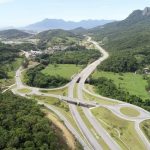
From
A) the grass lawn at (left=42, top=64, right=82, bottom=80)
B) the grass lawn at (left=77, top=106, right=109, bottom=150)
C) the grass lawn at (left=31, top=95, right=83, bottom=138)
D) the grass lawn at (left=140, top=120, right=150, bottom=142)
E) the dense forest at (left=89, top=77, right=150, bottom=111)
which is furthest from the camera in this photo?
the grass lawn at (left=42, top=64, right=82, bottom=80)

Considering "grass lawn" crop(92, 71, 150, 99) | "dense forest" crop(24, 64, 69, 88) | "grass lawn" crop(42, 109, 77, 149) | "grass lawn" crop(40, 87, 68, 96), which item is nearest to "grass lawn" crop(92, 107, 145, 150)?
"grass lawn" crop(42, 109, 77, 149)

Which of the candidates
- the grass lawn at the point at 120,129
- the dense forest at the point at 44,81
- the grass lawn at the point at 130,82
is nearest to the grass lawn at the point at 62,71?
the dense forest at the point at 44,81

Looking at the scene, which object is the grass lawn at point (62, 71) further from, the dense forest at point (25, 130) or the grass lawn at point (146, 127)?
the dense forest at point (25, 130)

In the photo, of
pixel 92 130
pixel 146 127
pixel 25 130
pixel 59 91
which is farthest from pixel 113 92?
pixel 25 130

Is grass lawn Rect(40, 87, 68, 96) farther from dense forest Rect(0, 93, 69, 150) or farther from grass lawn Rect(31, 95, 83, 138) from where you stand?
dense forest Rect(0, 93, 69, 150)

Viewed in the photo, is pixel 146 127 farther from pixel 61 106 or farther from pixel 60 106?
pixel 60 106

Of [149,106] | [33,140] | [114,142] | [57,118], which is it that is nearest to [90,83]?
[149,106]

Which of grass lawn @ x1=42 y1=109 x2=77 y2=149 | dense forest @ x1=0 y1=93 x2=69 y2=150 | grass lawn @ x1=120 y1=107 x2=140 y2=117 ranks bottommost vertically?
grass lawn @ x1=120 y1=107 x2=140 y2=117
